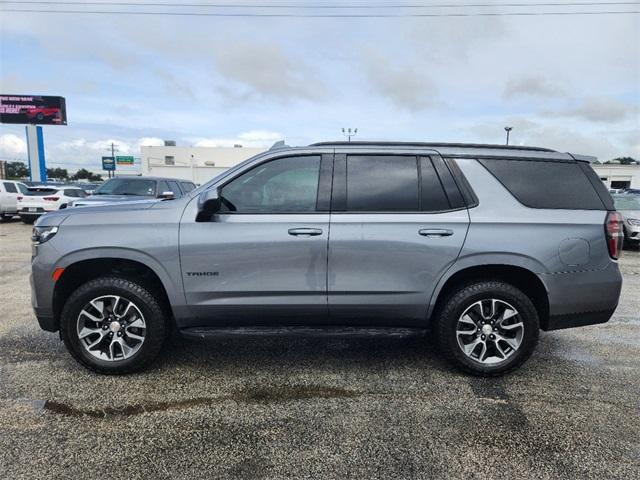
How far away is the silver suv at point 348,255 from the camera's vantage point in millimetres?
3408

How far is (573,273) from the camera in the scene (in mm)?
3486

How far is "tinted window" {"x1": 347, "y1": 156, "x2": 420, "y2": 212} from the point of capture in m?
3.50

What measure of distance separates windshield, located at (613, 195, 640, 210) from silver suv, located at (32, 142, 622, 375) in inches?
414

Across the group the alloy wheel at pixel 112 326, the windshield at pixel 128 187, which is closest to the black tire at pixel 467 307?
the alloy wheel at pixel 112 326

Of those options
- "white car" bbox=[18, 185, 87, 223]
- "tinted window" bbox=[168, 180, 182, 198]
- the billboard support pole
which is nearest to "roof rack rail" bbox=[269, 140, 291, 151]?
"tinted window" bbox=[168, 180, 182, 198]

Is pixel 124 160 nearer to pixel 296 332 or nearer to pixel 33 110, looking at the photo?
pixel 33 110

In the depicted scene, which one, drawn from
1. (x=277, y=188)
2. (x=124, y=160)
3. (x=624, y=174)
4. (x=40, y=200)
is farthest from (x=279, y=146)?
(x=124, y=160)

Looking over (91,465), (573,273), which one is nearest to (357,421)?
(91,465)

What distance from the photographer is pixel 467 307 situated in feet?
11.5

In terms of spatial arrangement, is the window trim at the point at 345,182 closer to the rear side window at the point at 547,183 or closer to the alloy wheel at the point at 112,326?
the rear side window at the point at 547,183

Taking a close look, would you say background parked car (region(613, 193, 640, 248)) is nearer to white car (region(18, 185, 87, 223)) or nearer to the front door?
the front door

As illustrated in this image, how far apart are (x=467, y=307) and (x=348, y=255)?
106cm

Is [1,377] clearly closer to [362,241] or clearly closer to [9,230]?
[362,241]

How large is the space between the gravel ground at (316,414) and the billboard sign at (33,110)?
3692cm
